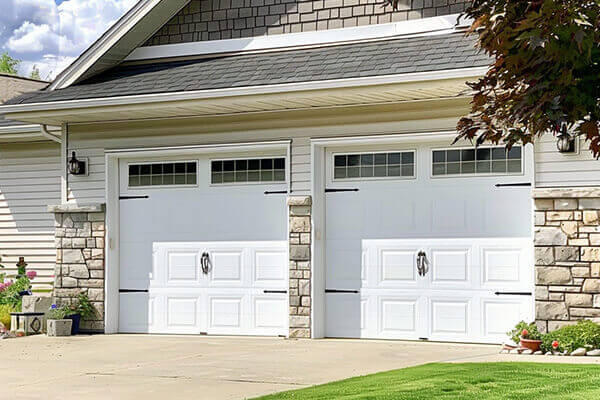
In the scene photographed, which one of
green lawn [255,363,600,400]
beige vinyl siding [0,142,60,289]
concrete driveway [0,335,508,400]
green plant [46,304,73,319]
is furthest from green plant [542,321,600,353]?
beige vinyl siding [0,142,60,289]

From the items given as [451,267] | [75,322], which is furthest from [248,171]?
[75,322]

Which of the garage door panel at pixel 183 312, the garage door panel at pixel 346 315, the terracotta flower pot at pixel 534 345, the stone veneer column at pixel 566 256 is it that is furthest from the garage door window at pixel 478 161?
the garage door panel at pixel 183 312

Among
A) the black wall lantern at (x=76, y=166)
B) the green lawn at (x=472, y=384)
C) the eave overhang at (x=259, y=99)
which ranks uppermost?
the eave overhang at (x=259, y=99)

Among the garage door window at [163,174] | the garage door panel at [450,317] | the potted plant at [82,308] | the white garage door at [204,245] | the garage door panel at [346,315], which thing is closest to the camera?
the garage door panel at [450,317]

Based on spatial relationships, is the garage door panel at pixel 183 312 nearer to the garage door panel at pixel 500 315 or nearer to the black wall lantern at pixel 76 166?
the black wall lantern at pixel 76 166

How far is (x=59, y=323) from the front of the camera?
43.0 ft

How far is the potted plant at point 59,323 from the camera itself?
13109mm

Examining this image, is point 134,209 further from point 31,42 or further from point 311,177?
point 31,42

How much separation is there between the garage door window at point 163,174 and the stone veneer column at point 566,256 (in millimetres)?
4711

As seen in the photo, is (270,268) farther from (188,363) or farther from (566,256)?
(566,256)

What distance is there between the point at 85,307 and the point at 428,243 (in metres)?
4.88

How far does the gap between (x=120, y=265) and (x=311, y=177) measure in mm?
3151

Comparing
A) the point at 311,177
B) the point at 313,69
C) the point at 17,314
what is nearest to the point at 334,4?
the point at 313,69

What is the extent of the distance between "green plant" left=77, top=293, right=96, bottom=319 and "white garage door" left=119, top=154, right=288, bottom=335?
1.33ft
